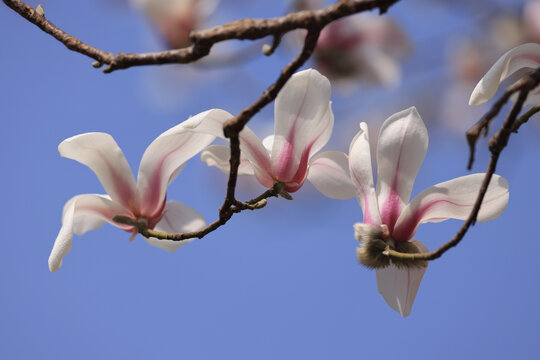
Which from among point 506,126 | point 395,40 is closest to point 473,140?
point 506,126

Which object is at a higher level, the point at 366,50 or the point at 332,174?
the point at 366,50

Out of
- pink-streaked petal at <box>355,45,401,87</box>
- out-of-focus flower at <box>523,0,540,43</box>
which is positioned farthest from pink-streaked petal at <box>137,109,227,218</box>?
out-of-focus flower at <box>523,0,540,43</box>

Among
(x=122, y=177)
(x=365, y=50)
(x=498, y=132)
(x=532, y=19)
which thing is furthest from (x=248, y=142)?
(x=532, y=19)

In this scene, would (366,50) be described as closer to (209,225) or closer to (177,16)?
(177,16)

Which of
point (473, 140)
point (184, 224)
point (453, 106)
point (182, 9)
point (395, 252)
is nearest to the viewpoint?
point (473, 140)

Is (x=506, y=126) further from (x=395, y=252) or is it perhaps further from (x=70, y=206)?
(x=70, y=206)

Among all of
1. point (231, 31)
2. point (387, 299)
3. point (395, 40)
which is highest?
point (395, 40)
